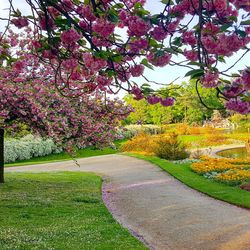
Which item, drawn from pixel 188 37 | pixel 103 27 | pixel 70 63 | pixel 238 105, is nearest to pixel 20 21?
pixel 70 63

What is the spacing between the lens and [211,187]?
41.8 ft

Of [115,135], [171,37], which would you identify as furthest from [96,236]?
[115,135]

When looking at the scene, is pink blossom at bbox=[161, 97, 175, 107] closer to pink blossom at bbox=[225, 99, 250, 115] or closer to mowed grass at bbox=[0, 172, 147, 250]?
pink blossom at bbox=[225, 99, 250, 115]

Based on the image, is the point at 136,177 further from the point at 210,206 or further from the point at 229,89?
the point at 229,89

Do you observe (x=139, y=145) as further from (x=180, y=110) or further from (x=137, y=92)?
(x=180, y=110)

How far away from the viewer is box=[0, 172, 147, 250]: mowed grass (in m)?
6.72

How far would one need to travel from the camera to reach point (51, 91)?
39.0 feet

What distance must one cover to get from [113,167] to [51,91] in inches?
346

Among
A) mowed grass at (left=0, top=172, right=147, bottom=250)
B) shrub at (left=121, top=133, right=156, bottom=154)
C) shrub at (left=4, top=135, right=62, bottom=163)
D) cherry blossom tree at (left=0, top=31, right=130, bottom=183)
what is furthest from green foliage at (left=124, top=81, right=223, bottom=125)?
mowed grass at (left=0, top=172, right=147, bottom=250)

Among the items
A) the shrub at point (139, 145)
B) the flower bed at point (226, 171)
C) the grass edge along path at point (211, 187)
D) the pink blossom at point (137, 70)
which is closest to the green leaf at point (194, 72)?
the pink blossom at point (137, 70)

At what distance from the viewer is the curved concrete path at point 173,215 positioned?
7031mm

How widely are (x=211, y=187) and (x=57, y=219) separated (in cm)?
587

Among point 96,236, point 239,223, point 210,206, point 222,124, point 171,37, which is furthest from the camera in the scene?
point 222,124

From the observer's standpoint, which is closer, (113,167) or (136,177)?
(136,177)
